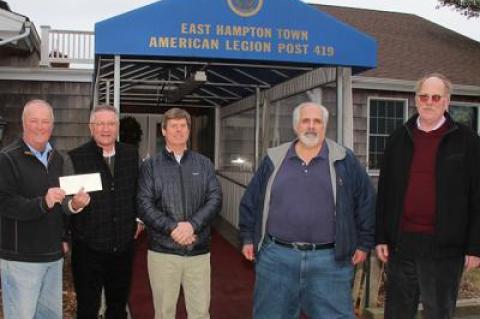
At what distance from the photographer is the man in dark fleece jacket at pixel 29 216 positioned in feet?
9.81

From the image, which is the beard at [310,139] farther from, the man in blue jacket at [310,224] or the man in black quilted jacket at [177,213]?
the man in black quilted jacket at [177,213]

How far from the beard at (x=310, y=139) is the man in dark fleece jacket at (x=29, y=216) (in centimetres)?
141

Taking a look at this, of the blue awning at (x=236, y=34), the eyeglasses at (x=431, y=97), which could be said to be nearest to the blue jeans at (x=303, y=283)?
the eyeglasses at (x=431, y=97)

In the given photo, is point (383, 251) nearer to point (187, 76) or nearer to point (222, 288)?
point (222, 288)

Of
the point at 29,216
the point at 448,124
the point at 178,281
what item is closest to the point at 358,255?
the point at 448,124

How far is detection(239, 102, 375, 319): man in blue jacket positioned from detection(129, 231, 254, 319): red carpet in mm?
1659

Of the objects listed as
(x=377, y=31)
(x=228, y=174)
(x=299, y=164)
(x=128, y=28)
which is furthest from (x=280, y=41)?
(x=377, y=31)

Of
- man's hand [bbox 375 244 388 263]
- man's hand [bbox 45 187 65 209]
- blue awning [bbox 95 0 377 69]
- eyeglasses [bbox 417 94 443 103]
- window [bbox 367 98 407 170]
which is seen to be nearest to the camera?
man's hand [bbox 45 187 65 209]

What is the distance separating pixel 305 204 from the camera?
3.26 meters

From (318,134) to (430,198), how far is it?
31.3 inches

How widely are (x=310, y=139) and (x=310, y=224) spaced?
0.54 m

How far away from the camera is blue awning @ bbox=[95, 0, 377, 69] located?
4.26m

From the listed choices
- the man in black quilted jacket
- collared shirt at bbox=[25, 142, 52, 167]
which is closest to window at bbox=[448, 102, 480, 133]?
the man in black quilted jacket

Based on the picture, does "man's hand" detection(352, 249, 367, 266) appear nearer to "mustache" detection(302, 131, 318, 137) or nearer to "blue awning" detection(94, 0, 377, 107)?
"mustache" detection(302, 131, 318, 137)
